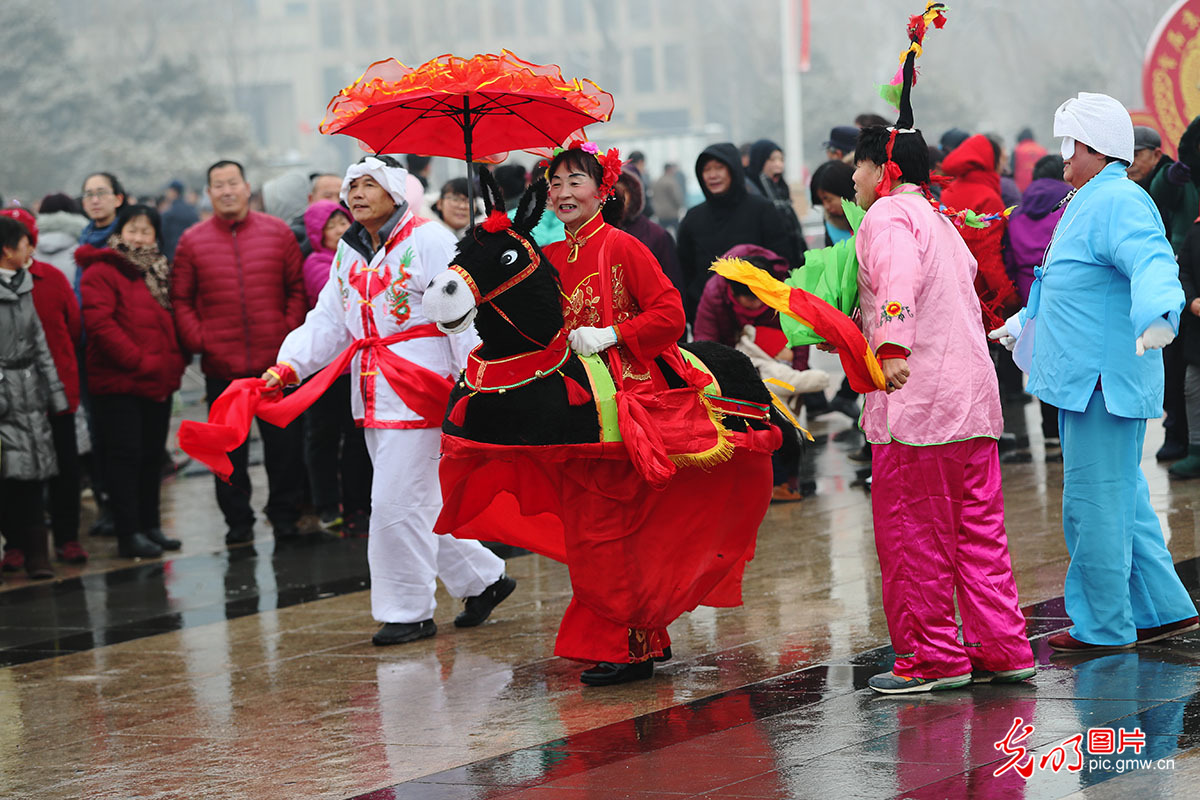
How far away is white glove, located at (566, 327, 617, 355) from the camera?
18.2 ft

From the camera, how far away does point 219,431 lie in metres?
6.59

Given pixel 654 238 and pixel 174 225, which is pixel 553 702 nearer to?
pixel 654 238

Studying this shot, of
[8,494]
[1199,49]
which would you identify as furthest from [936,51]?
[8,494]

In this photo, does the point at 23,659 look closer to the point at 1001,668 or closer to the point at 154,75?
the point at 1001,668

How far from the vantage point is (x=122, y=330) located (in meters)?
9.38

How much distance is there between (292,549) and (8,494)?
1.64m

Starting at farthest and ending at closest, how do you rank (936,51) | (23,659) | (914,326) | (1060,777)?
(936,51), (23,659), (914,326), (1060,777)

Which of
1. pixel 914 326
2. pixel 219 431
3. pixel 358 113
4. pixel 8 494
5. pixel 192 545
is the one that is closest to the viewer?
pixel 914 326

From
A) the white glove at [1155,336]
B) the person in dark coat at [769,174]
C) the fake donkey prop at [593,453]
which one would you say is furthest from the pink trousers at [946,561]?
the person in dark coat at [769,174]

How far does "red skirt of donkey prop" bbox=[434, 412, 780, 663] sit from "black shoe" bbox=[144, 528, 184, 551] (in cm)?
435

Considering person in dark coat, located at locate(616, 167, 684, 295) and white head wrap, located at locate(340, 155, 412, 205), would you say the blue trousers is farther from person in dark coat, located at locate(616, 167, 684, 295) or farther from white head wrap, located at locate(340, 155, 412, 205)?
person in dark coat, located at locate(616, 167, 684, 295)

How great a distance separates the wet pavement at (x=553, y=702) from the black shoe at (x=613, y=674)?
0.23 feet

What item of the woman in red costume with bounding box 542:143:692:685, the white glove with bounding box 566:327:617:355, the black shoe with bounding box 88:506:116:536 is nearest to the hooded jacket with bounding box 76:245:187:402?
the black shoe with bounding box 88:506:116:536

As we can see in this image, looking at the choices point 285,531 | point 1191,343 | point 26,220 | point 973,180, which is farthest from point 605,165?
point 285,531
